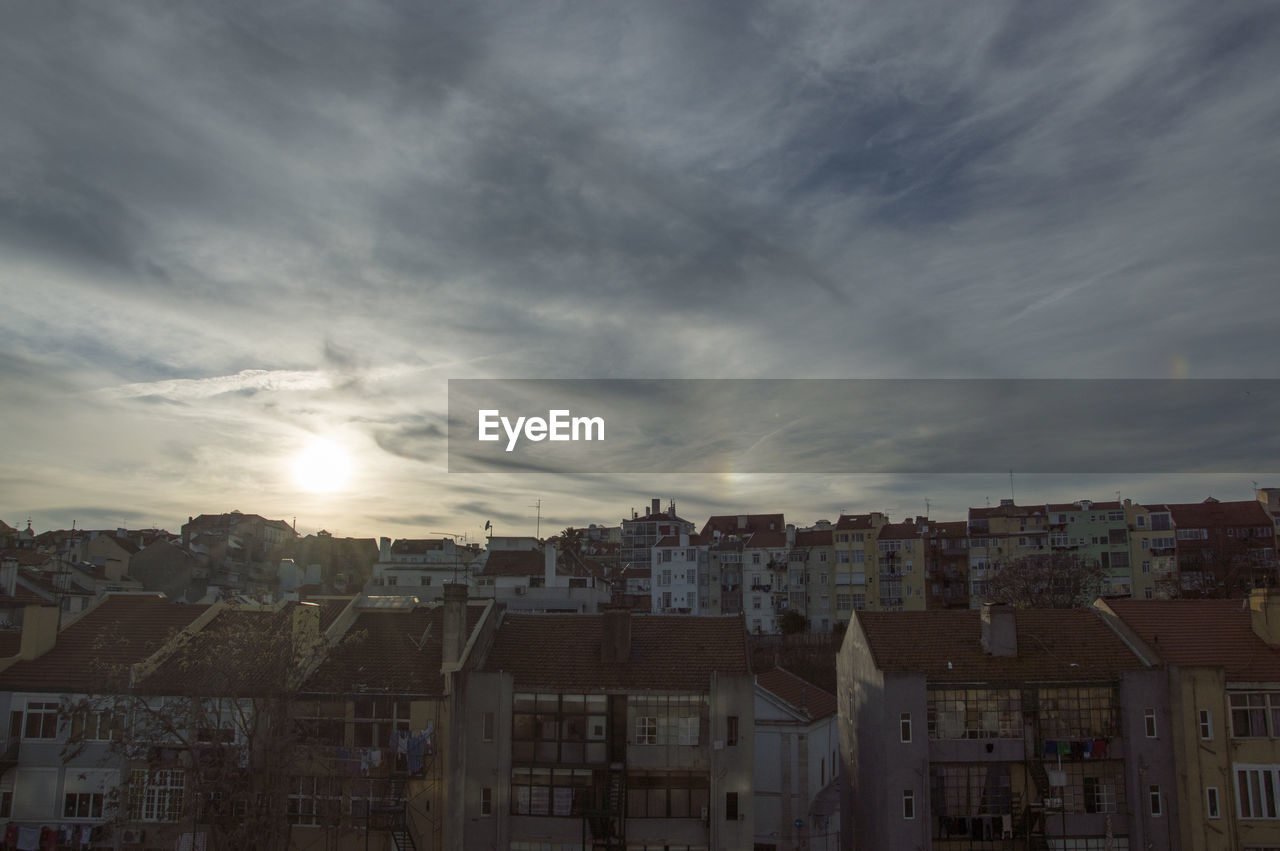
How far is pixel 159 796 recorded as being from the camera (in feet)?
126

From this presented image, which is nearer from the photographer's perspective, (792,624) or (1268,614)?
(1268,614)

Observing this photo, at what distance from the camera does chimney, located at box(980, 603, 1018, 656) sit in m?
42.6

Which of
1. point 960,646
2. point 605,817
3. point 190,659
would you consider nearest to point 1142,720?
point 960,646

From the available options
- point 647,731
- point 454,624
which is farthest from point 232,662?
point 647,731

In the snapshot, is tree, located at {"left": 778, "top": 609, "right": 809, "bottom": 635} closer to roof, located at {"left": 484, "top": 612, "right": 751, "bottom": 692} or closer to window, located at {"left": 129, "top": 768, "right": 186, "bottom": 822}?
roof, located at {"left": 484, "top": 612, "right": 751, "bottom": 692}

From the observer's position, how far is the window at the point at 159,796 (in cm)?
3841

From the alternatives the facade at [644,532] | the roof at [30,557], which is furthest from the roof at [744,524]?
the roof at [30,557]

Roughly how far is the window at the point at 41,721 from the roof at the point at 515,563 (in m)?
53.4

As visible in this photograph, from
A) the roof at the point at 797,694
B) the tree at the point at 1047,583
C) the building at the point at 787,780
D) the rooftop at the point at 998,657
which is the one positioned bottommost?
the building at the point at 787,780

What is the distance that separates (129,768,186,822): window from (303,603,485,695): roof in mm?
6391

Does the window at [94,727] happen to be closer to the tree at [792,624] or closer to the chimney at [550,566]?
the chimney at [550,566]

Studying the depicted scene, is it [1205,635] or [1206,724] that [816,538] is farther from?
[1206,724]

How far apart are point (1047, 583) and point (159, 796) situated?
78671 mm

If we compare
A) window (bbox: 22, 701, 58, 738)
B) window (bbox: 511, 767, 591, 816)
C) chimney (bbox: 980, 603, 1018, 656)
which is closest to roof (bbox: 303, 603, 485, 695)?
window (bbox: 511, 767, 591, 816)
